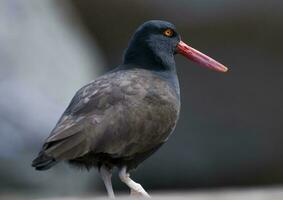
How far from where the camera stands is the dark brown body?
29.8 feet

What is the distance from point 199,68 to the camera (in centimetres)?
1570

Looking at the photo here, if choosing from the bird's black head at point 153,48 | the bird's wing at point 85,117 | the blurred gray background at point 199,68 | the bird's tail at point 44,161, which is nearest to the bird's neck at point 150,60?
the bird's black head at point 153,48

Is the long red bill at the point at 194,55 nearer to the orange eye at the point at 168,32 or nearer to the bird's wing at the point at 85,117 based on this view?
the orange eye at the point at 168,32

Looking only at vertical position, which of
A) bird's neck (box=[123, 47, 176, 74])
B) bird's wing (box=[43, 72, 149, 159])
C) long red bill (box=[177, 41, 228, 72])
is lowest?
long red bill (box=[177, 41, 228, 72])

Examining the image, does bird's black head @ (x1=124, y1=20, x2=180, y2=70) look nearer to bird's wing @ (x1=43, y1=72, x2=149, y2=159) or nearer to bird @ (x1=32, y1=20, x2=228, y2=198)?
bird @ (x1=32, y1=20, x2=228, y2=198)

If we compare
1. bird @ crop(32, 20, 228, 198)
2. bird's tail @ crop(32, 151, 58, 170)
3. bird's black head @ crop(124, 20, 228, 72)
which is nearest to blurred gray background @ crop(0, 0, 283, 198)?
bird's black head @ crop(124, 20, 228, 72)

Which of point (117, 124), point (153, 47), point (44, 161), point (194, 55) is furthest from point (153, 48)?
point (44, 161)

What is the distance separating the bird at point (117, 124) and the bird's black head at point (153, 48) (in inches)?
5.6

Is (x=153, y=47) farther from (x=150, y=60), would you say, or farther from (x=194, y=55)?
(x=194, y=55)

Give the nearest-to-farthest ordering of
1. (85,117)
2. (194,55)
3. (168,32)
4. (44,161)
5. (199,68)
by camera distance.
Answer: (44,161), (85,117), (168,32), (194,55), (199,68)

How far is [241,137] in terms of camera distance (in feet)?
50.7

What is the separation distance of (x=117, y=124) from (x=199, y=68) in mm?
6508

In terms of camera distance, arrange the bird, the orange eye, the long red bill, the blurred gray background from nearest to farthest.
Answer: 1. the bird
2. the orange eye
3. the long red bill
4. the blurred gray background

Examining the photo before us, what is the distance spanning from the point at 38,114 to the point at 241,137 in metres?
2.94
